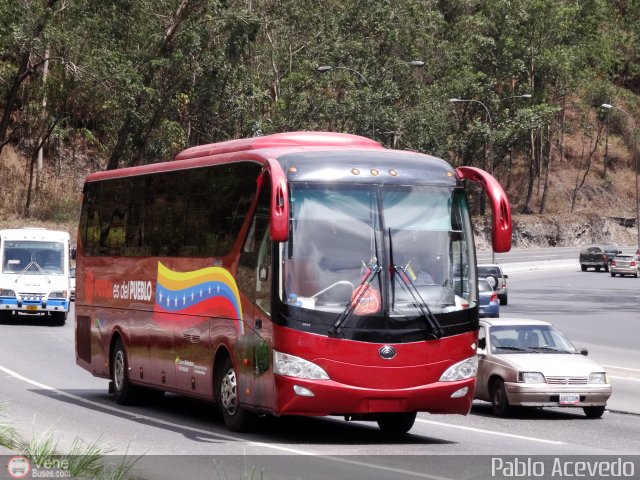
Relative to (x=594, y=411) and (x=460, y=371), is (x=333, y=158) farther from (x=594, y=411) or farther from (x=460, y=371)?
(x=594, y=411)

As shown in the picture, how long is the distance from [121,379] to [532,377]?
590 centimetres

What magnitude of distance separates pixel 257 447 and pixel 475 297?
2.94 meters

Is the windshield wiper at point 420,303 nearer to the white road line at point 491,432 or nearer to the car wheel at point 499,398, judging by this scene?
the white road line at point 491,432

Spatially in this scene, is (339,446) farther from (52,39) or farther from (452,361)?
(52,39)

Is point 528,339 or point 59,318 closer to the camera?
point 528,339

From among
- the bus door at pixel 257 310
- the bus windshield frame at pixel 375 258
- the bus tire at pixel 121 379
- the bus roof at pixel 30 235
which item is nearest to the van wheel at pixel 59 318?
the bus roof at pixel 30 235

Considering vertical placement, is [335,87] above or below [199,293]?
above

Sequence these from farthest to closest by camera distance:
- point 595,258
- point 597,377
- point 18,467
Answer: point 595,258 → point 597,377 → point 18,467

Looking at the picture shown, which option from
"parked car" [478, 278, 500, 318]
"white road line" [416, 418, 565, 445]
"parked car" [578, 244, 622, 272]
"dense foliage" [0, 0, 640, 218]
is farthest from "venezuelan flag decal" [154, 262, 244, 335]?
"parked car" [578, 244, 622, 272]

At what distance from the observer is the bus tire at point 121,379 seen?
18.5 meters

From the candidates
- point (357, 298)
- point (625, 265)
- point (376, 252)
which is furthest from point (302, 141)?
point (625, 265)

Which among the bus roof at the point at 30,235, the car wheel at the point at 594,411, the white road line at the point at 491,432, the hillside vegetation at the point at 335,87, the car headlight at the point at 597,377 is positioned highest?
the hillside vegetation at the point at 335,87

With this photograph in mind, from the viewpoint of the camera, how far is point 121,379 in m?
18.8

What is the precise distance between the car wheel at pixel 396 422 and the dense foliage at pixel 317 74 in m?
37.4
